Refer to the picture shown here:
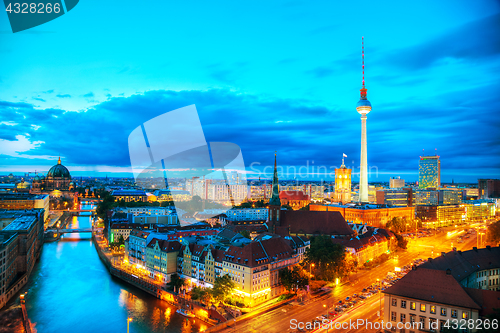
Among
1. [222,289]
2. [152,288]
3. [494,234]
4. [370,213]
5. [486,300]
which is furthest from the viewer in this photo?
[370,213]

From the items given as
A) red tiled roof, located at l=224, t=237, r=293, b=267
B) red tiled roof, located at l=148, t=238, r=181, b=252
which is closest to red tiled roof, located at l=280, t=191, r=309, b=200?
red tiled roof, located at l=224, t=237, r=293, b=267

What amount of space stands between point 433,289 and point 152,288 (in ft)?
60.1

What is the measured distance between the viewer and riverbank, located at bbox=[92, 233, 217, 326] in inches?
761

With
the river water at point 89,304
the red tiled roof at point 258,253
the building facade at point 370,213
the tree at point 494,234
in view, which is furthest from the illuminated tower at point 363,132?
the river water at point 89,304

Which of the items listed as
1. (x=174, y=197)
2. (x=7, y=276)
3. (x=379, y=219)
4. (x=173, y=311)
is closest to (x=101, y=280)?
(x=7, y=276)

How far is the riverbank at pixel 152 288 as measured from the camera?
63.4 feet

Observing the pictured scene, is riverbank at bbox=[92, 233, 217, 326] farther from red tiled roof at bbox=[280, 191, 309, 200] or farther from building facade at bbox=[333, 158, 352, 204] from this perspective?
building facade at bbox=[333, 158, 352, 204]

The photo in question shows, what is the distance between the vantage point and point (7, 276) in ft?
74.0

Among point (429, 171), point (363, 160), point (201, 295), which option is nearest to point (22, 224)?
point (201, 295)

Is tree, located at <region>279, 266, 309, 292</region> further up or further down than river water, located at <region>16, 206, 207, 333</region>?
further up

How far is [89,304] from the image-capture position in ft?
70.7

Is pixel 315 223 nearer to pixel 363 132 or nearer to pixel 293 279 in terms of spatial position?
pixel 293 279

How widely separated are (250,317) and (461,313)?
992 centimetres

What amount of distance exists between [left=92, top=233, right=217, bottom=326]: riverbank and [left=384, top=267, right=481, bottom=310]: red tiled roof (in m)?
10.1
